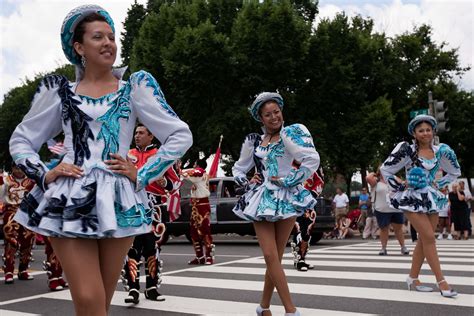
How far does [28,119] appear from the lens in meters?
2.92

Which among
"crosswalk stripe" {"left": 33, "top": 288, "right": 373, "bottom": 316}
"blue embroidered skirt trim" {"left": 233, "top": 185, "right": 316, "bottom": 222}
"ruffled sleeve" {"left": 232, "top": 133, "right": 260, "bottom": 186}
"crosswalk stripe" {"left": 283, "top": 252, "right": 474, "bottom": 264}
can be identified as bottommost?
"crosswalk stripe" {"left": 283, "top": 252, "right": 474, "bottom": 264}

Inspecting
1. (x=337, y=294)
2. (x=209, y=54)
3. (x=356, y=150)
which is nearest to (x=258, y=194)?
(x=337, y=294)

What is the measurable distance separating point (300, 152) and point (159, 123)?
2.06m

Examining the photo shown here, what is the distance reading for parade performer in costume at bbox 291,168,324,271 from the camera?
8.67m

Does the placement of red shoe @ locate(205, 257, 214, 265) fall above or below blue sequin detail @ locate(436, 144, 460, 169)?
below

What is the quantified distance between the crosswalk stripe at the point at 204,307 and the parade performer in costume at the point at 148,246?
0.52ft

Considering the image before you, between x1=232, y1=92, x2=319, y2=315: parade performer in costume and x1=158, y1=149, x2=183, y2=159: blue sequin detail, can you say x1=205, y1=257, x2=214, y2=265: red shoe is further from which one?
x1=158, y1=149, x2=183, y2=159: blue sequin detail

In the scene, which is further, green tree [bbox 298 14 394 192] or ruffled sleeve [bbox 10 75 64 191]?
green tree [bbox 298 14 394 192]

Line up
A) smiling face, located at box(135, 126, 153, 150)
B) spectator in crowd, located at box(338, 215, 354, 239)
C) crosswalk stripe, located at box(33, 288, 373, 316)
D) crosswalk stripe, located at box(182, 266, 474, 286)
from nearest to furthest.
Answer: crosswalk stripe, located at box(33, 288, 373, 316) < smiling face, located at box(135, 126, 153, 150) < crosswalk stripe, located at box(182, 266, 474, 286) < spectator in crowd, located at box(338, 215, 354, 239)

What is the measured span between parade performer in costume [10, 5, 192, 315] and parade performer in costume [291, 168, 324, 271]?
5.85 meters

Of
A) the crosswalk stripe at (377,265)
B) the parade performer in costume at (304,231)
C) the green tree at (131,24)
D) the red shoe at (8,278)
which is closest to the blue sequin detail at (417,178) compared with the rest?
the parade performer in costume at (304,231)

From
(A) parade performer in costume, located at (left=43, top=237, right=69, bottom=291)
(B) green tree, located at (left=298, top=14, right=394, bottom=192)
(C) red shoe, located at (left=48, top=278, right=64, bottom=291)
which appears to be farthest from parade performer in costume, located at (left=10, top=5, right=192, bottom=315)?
(B) green tree, located at (left=298, top=14, right=394, bottom=192)

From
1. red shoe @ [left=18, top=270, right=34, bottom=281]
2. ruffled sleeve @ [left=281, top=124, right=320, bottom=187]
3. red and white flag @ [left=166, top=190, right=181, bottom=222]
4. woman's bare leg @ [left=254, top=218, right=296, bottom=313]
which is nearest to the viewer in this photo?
woman's bare leg @ [left=254, top=218, right=296, bottom=313]

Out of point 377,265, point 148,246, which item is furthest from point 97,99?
point 377,265
